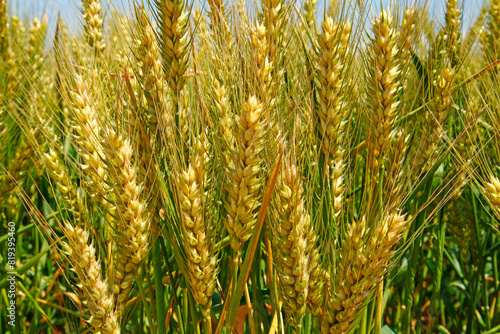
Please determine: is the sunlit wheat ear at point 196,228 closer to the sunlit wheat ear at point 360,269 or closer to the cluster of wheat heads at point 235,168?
the cluster of wheat heads at point 235,168

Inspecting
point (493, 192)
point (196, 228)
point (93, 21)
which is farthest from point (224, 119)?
point (493, 192)

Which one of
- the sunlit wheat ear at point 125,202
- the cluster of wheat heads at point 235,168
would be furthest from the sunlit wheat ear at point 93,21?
the sunlit wheat ear at point 125,202

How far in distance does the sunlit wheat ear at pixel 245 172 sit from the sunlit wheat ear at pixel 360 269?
0.77 feet

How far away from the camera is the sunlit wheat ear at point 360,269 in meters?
0.90

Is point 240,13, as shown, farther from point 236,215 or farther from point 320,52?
point 236,215

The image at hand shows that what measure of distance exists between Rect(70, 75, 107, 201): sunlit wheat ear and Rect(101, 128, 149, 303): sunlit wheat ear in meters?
0.07

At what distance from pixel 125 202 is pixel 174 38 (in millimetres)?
371

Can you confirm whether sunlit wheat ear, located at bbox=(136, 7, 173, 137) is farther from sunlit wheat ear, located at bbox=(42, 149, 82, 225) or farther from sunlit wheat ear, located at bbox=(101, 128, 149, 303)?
sunlit wheat ear, located at bbox=(42, 149, 82, 225)

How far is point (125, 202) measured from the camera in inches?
33.8

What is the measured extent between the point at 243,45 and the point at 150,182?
396mm

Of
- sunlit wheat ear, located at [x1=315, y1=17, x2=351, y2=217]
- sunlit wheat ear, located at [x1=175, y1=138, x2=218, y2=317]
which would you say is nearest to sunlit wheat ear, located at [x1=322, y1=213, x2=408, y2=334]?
sunlit wheat ear, located at [x1=315, y1=17, x2=351, y2=217]

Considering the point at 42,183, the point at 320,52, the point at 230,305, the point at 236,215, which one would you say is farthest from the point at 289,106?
the point at 42,183

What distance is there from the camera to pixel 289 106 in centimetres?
114

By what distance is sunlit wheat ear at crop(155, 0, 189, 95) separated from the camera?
92cm
